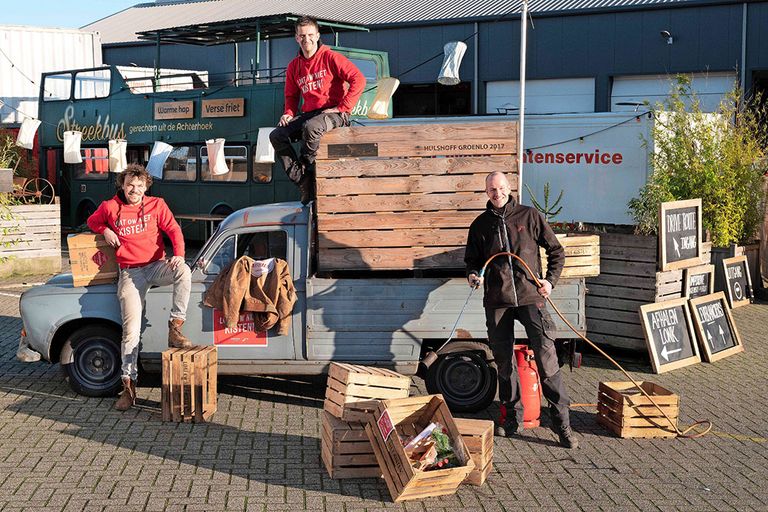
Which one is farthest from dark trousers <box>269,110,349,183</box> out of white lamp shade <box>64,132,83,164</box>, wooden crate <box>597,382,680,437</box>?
white lamp shade <box>64,132,83,164</box>

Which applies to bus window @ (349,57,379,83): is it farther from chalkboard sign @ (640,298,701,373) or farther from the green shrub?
chalkboard sign @ (640,298,701,373)

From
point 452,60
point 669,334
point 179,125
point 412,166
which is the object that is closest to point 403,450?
point 412,166

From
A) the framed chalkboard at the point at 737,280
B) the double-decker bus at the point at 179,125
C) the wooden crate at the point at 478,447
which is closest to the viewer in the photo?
the wooden crate at the point at 478,447

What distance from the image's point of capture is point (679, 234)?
427 inches

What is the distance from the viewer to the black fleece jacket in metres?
7.50

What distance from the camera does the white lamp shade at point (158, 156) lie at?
2114 cm

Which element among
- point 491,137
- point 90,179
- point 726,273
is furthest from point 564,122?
point 90,179

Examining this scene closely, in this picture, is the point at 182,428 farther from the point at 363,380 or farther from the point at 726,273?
the point at 726,273

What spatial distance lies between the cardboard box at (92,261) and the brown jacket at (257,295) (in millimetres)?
1089

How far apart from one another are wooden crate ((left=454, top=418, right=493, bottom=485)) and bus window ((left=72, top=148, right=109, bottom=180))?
18.0 m

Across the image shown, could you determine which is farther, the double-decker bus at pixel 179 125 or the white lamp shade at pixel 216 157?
the white lamp shade at pixel 216 157

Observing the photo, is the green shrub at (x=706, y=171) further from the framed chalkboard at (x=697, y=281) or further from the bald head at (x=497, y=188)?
the bald head at (x=497, y=188)

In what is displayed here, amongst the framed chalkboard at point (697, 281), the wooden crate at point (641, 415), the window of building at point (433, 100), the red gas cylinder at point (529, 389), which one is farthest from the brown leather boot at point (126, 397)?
the window of building at point (433, 100)

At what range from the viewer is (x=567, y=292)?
831 centimetres
